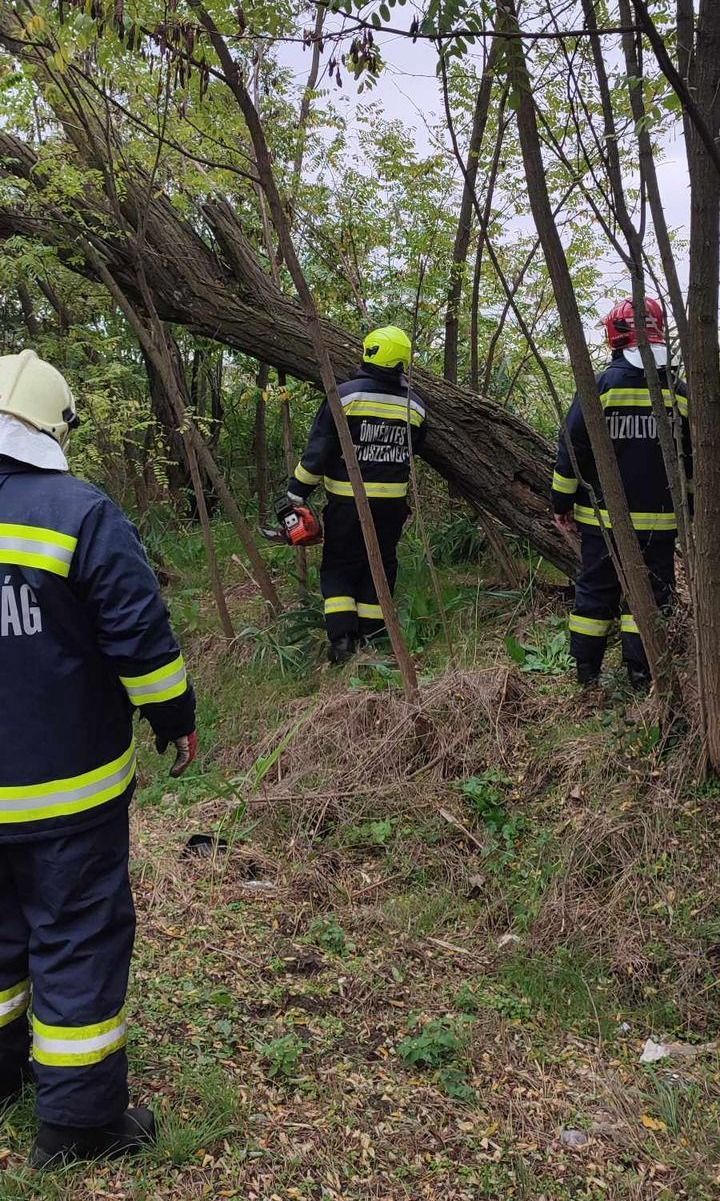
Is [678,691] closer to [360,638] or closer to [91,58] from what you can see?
[360,638]

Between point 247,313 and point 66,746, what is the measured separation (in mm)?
4531

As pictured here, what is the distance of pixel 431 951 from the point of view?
3.32m

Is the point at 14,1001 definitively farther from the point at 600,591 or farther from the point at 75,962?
the point at 600,591

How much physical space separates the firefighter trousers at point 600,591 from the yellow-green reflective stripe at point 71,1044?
2.96 metres

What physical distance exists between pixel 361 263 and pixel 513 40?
393 cm

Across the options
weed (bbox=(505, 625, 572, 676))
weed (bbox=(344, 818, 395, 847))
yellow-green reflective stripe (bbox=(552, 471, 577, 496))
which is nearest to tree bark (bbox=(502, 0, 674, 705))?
yellow-green reflective stripe (bbox=(552, 471, 577, 496))

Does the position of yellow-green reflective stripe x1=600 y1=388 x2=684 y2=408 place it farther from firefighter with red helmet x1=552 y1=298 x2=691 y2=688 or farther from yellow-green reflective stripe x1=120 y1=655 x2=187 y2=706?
yellow-green reflective stripe x1=120 y1=655 x2=187 y2=706

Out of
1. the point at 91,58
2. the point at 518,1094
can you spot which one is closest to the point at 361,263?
the point at 91,58

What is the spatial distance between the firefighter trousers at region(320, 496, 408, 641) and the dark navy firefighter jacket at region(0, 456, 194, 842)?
3.22m

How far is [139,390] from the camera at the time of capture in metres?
8.71

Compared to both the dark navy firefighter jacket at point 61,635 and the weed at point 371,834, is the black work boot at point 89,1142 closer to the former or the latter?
the dark navy firefighter jacket at point 61,635

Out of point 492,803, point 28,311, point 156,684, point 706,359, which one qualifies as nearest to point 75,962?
point 156,684

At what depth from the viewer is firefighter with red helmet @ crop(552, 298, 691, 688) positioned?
4203 mm

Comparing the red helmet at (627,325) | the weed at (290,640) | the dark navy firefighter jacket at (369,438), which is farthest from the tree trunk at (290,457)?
the red helmet at (627,325)
